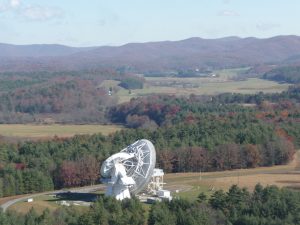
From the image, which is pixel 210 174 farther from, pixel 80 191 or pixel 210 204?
pixel 210 204

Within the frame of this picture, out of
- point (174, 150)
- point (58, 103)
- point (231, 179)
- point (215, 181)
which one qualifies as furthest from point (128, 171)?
point (58, 103)

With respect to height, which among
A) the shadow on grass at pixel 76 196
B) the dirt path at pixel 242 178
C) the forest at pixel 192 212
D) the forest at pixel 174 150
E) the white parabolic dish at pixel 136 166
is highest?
the white parabolic dish at pixel 136 166

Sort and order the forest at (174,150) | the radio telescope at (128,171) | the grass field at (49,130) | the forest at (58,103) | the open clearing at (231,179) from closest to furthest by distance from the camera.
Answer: the radio telescope at (128,171)
the open clearing at (231,179)
the forest at (174,150)
the grass field at (49,130)
the forest at (58,103)

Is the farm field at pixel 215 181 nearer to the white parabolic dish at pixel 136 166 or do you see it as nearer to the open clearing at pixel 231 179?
the open clearing at pixel 231 179

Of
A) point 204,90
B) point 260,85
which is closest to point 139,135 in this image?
point 204,90

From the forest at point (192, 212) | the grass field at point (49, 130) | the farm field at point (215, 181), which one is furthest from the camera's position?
the grass field at point (49, 130)

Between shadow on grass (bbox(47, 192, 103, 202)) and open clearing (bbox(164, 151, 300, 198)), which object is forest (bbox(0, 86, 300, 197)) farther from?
shadow on grass (bbox(47, 192, 103, 202))

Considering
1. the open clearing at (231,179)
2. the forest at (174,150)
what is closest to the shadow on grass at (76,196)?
the forest at (174,150)

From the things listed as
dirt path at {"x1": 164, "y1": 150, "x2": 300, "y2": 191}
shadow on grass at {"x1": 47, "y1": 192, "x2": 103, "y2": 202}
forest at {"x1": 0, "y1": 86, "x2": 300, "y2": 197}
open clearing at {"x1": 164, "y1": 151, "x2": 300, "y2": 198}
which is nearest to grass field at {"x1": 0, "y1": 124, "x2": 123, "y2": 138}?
forest at {"x1": 0, "y1": 86, "x2": 300, "y2": 197}
